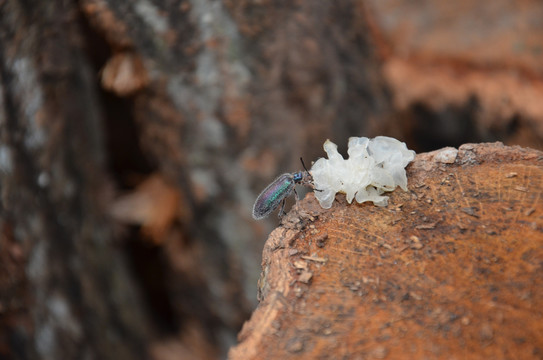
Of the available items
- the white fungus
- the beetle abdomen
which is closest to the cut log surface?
the white fungus

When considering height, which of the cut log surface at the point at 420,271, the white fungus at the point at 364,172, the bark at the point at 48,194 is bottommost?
the cut log surface at the point at 420,271

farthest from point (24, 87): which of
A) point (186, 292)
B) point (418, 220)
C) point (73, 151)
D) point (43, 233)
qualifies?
point (418, 220)

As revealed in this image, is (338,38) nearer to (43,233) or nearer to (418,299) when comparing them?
(43,233)

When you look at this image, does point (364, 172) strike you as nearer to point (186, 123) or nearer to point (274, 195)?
point (274, 195)

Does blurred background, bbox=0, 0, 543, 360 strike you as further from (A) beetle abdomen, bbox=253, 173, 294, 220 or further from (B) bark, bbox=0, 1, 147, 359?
(A) beetle abdomen, bbox=253, 173, 294, 220

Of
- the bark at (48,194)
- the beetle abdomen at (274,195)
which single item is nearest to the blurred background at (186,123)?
the bark at (48,194)

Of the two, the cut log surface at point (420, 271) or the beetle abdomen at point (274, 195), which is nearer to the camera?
the cut log surface at point (420, 271)

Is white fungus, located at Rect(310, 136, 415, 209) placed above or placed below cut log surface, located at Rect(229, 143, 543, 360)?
above

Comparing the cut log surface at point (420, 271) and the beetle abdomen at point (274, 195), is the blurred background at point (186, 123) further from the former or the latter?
the cut log surface at point (420, 271)
